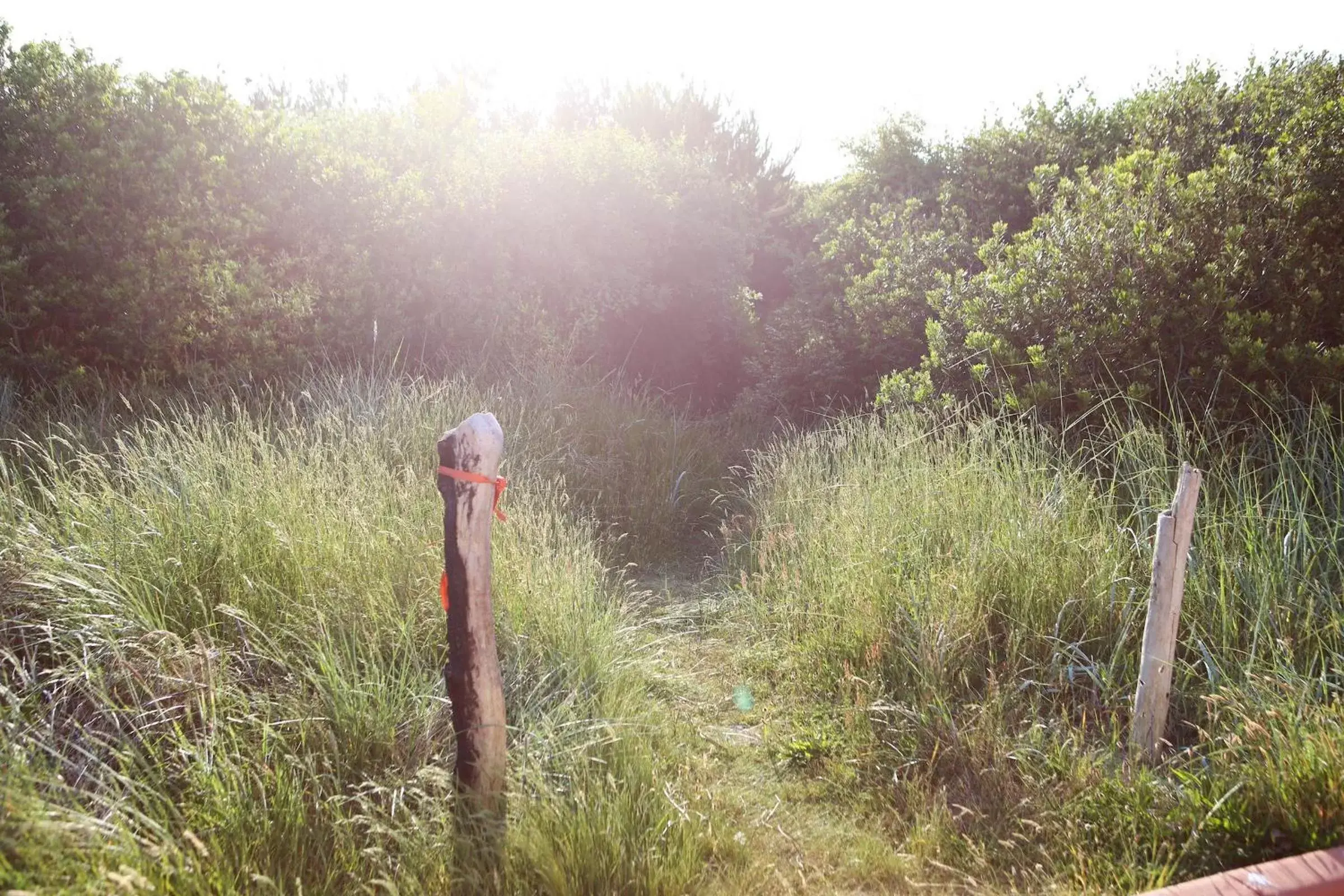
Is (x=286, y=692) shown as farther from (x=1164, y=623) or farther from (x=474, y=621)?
(x=1164, y=623)

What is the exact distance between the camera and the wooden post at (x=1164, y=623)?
2.90 m

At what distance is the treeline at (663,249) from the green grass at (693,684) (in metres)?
0.99

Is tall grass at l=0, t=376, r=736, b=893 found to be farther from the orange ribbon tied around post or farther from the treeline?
the treeline

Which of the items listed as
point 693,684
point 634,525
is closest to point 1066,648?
point 693,684

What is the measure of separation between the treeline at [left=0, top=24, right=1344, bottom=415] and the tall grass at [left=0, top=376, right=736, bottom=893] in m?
3.18

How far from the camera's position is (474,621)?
98.7 inches

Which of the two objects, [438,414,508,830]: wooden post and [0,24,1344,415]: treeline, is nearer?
[438,414,508,830]: wooden post

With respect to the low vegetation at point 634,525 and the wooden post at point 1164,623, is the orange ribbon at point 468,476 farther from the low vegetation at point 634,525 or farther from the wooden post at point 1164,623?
the wooden post at point 1164,623

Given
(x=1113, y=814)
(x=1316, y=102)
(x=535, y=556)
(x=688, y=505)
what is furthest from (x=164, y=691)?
(x=1316, y=102)

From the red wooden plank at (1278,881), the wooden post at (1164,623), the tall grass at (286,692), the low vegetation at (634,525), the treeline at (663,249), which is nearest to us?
the red wooden plank at (1278,881)

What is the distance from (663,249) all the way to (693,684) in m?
7.89

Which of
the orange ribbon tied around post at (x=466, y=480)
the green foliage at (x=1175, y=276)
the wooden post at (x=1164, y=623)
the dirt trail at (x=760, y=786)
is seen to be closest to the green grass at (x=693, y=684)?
the dirt trail at (x=760, y=786)

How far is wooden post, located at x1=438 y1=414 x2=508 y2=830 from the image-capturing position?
2.45m

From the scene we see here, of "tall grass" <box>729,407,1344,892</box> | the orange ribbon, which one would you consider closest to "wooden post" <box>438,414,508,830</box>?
the orange ribbon
